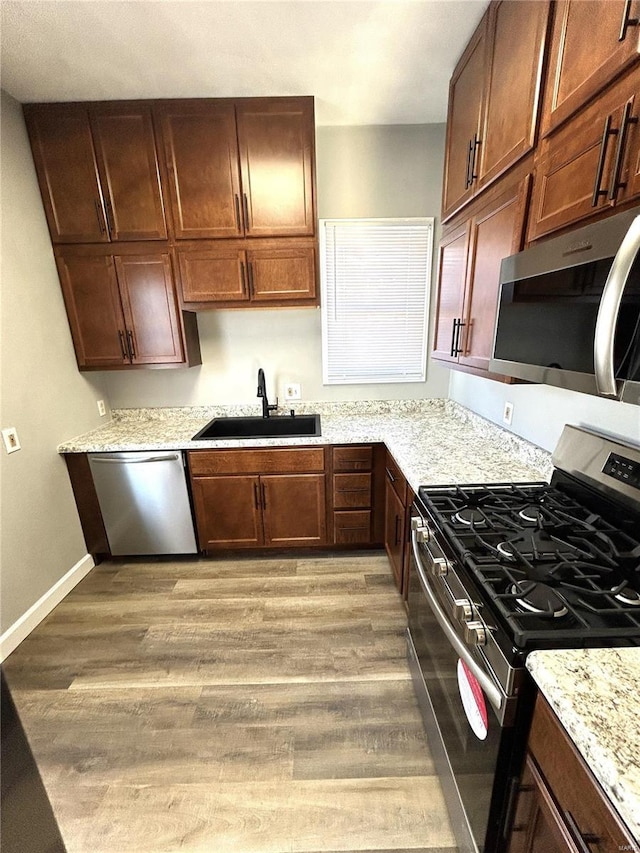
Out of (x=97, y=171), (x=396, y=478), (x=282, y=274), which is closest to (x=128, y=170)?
(x=97, y=171)

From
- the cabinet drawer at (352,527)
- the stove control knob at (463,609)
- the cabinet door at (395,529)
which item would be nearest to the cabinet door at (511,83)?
the stove control knob at (463,609)

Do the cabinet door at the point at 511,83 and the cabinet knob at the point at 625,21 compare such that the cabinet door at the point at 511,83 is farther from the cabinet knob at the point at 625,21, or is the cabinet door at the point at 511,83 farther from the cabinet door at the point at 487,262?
the cabinet knob at the point at 625,21

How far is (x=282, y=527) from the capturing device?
236 cm

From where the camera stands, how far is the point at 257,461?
7.32 ft

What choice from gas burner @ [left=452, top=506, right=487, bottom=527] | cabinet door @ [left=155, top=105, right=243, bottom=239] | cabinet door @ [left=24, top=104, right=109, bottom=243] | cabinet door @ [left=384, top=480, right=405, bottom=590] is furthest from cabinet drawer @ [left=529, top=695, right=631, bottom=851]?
cabinet door @ [left=24, top=104, right=109, bottom=243]

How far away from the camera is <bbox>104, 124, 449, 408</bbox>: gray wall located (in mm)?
2285

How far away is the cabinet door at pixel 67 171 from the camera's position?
6.39ft

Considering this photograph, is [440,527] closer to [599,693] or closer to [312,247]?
[599,693]

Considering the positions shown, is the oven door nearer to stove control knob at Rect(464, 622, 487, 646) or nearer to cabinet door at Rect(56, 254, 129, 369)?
stove control knob at Rect(464, 622, 487, 646)

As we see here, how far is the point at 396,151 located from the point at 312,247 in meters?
0.90

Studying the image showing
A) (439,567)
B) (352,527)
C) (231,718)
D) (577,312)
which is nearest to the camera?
(577,312)

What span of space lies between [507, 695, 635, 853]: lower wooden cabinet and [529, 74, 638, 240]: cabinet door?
46.5 inches

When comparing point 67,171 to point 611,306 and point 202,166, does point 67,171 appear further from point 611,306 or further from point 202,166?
point 611,306

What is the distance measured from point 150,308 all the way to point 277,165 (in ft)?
3.75
